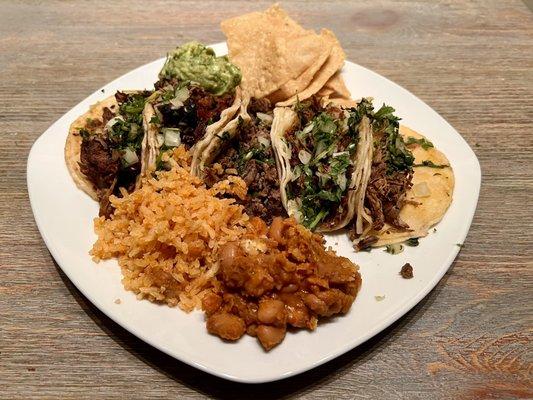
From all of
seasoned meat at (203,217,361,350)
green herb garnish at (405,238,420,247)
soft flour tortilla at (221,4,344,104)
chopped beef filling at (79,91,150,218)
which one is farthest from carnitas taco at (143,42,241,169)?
green herb garnish at (405,238,420,247)

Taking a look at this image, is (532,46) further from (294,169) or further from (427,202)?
(294,169)

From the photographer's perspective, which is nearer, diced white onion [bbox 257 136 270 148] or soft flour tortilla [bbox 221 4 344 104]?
diced white onion [bbox 257 136 270 148]

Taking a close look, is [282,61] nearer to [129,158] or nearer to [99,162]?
[129,158]

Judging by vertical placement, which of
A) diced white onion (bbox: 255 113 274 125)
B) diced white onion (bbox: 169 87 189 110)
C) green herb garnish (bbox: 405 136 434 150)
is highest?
diced white onion (bbox: 169 87 189 110)

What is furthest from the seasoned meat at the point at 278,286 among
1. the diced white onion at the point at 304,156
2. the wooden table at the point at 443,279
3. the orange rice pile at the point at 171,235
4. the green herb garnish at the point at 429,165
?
the green herb garnish at the point at 429,165

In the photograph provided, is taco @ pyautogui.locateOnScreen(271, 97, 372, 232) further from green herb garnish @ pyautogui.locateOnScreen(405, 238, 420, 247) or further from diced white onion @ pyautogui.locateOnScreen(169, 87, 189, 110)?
diced white onion @ pyautogui.locateOnScreen(169, 87, 189, 110)

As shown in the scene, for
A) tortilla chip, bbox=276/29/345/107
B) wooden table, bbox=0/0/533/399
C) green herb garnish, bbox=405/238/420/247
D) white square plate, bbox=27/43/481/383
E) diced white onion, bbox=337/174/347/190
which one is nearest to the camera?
white square plate, bbox=27/43/481/383

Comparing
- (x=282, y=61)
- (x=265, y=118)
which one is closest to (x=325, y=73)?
(x=282, y=61)

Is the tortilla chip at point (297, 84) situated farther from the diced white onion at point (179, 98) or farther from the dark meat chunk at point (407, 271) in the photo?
the dark meat chunk at point (407, 271)
